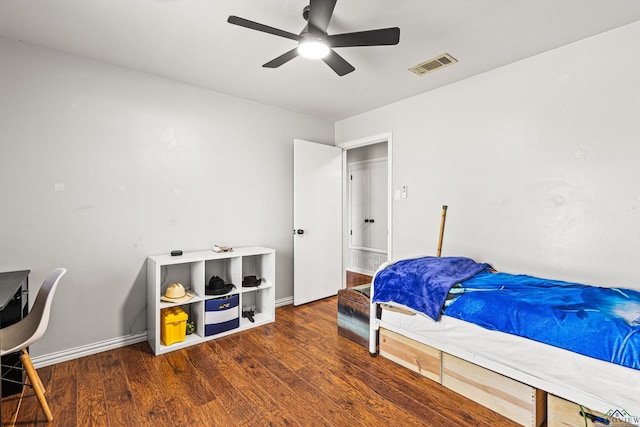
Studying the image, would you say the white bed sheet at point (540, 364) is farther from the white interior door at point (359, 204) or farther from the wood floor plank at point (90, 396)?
the white interior door at point (359, 204)

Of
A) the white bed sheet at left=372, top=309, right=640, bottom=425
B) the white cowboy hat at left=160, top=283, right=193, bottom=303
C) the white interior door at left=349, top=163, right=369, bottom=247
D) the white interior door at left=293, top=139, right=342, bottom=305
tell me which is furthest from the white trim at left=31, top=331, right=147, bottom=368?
the white interior door at left=349, top=163, right=369, bottom=247

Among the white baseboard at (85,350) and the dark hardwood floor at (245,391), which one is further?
the white baseboard at (85,350)

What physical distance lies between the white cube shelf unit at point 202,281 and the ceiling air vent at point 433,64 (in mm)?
2347

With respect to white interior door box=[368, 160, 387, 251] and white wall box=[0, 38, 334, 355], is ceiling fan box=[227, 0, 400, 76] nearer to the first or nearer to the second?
white wall box=[0, 38, 334, 355]

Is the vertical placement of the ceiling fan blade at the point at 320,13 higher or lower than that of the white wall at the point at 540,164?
higher

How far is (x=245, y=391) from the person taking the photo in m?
2.09

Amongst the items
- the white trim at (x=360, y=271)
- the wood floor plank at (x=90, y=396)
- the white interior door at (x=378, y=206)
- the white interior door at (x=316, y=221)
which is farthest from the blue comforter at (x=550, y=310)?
the white trim at (x=360, y=271)

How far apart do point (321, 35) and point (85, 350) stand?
3.11 metres

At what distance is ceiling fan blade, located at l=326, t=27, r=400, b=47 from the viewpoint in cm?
179

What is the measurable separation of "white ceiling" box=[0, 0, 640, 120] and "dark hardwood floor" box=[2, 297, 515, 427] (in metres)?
2.54

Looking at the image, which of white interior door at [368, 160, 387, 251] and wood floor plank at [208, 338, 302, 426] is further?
white interior door at [368, 160, 387, 251]

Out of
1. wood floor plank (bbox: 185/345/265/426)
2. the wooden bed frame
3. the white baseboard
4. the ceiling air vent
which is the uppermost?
the ceiling air vent

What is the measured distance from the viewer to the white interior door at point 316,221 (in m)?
3.87

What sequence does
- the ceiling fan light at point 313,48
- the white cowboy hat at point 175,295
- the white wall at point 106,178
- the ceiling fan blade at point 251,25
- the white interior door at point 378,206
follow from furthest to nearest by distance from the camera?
1. the white interior door at point 378,206
2. the white cowboy hat at point 175,295
3. the white wall at point 106,178
4. the ceiling fan light at point 313,48
5. the ceiling fan blade at point 251,25
